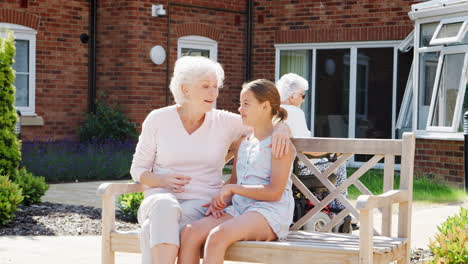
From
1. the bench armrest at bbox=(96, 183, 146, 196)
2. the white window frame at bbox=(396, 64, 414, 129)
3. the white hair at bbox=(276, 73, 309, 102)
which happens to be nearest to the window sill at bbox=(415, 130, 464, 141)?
the white window frame at bbox=(396, 64, 414, 129)

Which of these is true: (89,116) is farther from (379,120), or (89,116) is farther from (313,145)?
(313,145)

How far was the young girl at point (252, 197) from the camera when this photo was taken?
4.15 meters

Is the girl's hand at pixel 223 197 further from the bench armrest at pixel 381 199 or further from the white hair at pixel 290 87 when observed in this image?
the white hair at pixel 290 87

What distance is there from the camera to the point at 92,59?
45.7ft

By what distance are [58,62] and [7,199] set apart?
263 inches

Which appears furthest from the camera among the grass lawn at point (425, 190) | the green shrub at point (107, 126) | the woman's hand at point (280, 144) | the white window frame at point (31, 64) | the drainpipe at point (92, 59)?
the drainpipe at point (92, 59)

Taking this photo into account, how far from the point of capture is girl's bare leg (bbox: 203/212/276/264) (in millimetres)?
4078

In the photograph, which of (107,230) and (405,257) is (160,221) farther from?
(405,257)

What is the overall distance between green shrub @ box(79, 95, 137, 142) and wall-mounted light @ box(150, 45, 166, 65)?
1004 millimetres

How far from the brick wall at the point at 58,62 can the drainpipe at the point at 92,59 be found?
67mm

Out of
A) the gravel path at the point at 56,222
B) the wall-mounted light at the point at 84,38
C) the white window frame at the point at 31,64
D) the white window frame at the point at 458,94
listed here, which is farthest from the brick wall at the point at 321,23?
the gravel path at the point at 56,222

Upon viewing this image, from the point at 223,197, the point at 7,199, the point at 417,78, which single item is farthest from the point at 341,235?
the point at 417,78

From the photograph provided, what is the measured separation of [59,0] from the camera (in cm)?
1341

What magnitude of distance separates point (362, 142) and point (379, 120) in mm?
9902
